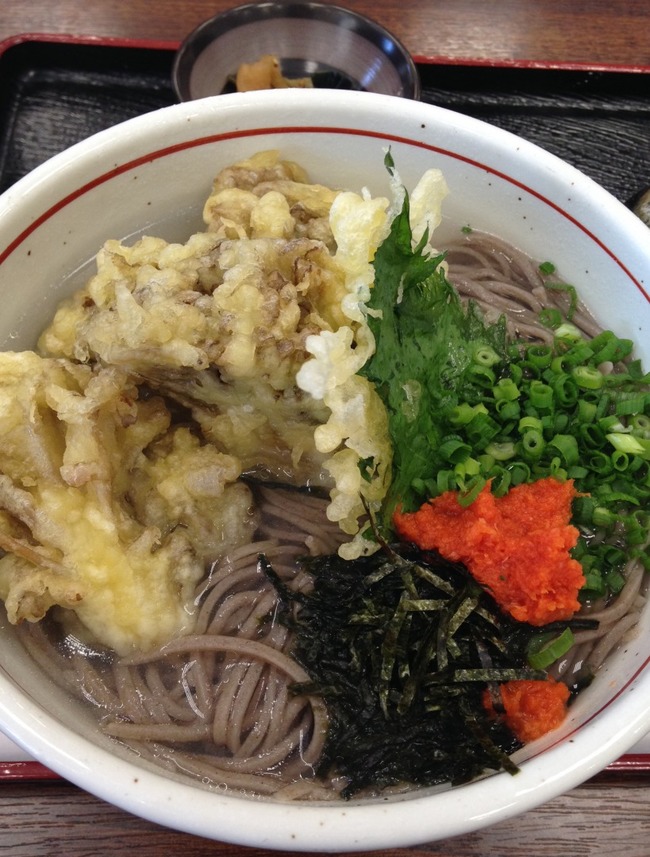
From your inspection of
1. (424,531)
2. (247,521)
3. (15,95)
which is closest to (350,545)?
(424,531)

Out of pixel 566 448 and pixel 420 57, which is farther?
pixel 420 57

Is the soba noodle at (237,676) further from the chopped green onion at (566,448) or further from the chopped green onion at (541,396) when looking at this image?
the chopped green onion at (541,396)

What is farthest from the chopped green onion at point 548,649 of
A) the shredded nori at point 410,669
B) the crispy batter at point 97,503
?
the crispy batter at point 97,503

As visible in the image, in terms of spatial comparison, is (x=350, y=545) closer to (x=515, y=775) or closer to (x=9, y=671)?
(x=515, y=775)

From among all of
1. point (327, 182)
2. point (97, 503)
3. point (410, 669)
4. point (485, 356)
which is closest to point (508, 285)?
point (485, 356)

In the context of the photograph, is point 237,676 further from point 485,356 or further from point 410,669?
point 485,356

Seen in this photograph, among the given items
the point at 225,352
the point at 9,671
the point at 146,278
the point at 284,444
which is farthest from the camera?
the point at 284,444
